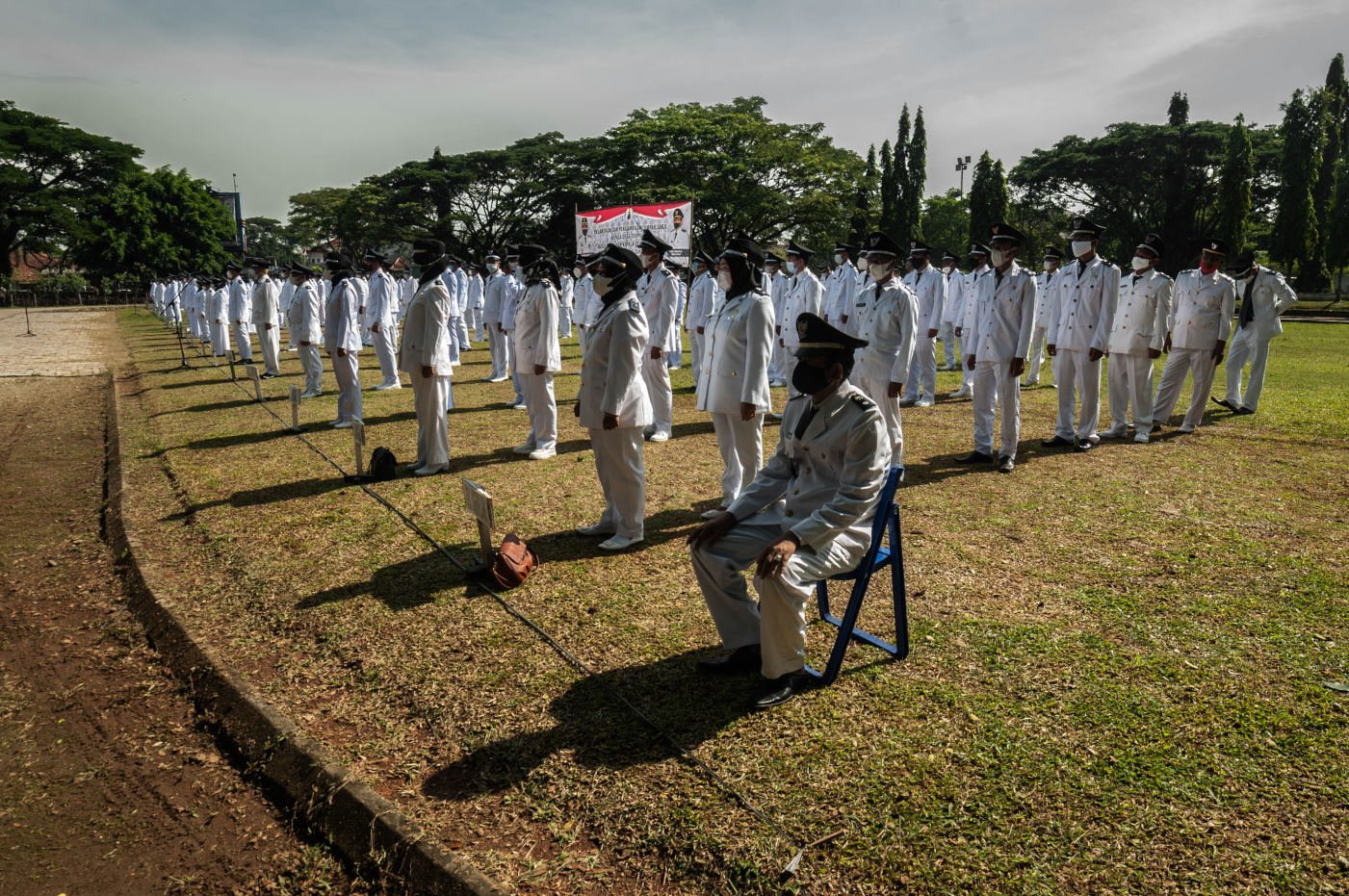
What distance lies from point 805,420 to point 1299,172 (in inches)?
1998

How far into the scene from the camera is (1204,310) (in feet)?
34.0

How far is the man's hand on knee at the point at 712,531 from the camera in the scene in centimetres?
397

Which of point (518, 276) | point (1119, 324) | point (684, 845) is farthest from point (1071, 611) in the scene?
point (518, 276)

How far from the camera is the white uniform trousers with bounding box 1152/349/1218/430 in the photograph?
10469mm

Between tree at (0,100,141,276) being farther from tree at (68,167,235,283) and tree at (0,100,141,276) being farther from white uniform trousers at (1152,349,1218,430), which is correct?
white uniform trousers at (1152,349,1218,430)

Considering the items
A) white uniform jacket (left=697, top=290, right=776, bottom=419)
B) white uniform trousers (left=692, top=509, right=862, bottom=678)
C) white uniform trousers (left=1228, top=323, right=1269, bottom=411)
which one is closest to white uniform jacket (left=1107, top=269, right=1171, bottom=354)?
white uniform trousers (left=1228, top=323, right=1269, bottom=411)

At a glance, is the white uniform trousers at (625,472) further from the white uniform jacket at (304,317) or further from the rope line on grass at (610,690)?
the white uniform jacket at (304,317)

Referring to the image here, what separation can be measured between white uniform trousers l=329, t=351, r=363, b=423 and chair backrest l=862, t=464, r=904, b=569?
8.40 m

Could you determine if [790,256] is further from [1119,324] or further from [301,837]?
[301,837]

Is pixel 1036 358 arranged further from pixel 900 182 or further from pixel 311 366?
pixel 900 182

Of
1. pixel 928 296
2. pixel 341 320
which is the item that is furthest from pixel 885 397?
pixel 341 320

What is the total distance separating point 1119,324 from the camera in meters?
10.1

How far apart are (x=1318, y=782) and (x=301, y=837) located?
4.13 metres

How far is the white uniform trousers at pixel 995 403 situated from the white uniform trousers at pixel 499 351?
9976 mm
